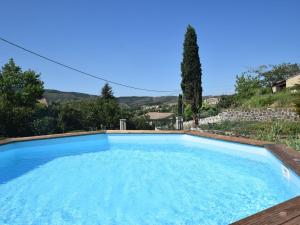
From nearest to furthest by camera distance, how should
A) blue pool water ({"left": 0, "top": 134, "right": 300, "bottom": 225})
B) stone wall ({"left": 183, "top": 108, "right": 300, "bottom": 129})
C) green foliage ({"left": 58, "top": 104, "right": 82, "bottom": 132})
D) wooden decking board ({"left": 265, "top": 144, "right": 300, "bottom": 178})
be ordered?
blue pool water ({"left": 0, "top": 134, "right": 300, "bottom": 225}) → wooden decking board ({"left": 265, "top": 144, "right": 300, "bottom": 178}) → green foliage ({"left": 58, "top": 104, "right": 82, "bottom": 132}) → stone wall ({"left": 183, "top": 108, "right": 300, "bottom": 129})

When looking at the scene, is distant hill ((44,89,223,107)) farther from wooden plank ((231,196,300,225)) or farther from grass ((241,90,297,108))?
wooden plank ((231,196,300,225))

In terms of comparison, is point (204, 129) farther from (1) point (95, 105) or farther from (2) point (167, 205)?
(2) point (167, 205)

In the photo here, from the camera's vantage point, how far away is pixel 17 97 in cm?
1873

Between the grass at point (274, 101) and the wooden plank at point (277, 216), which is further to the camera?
the grass at point (274, 101)

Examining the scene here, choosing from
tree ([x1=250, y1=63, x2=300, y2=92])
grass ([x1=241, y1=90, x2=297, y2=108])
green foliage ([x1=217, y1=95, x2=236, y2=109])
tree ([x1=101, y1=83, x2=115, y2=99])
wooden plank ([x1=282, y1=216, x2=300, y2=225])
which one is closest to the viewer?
wooden plank ([x1=282, y1=216, x2=300, y2=225])

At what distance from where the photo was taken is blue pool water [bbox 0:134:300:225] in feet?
14.3

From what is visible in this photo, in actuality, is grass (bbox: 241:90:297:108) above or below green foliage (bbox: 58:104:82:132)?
above

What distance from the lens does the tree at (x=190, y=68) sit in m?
27.3

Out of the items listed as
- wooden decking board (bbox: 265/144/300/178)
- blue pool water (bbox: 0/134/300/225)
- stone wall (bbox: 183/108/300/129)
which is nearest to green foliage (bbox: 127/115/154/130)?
stone wall (bbox: 183/108/300/129)

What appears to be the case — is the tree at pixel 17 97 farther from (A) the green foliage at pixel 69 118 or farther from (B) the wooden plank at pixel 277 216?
(B) the wooden plank at pixel 277 216

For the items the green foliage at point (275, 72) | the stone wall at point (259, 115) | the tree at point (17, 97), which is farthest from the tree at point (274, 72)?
the tree at point (17, 97)

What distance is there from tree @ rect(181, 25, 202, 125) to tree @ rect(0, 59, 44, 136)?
44.4 ft

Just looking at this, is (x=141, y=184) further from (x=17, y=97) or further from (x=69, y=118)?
(x=17, y=97)

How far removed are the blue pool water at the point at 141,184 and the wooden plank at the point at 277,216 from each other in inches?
91.4
